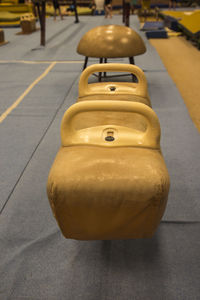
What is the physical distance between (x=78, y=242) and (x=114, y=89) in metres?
0.77

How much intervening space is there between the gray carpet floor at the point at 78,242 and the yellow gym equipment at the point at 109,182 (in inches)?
7.5

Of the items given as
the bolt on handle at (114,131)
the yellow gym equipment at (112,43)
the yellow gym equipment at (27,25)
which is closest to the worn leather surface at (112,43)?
the yellow gym equipment at (112,43)

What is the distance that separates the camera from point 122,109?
75 cm

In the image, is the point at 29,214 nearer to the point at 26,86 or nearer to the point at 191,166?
the point at 191,166

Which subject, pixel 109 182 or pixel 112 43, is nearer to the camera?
pixel 109 182

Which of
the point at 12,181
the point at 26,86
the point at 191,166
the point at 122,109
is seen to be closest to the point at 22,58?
the point at 26,86

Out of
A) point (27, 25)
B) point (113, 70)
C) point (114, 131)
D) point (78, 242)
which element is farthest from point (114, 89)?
point (27, 25)

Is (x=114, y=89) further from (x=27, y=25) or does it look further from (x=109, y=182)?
(x=27, y=25)

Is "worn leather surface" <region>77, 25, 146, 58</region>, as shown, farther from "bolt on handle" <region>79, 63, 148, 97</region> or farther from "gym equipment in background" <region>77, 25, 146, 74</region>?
"bolt on handle" <region>79, 63, 148, 97</region>

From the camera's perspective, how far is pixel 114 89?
4.50ft

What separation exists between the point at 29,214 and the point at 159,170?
66 centimetres

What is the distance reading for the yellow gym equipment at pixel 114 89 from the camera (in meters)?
1.24

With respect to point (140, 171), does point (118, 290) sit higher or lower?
lower

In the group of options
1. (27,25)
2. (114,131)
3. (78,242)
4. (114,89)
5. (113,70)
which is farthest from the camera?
(27,25)
